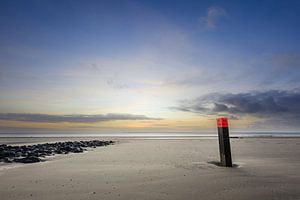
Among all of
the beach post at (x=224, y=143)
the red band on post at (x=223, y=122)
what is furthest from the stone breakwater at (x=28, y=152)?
the red band on post at (x=223, y=122)

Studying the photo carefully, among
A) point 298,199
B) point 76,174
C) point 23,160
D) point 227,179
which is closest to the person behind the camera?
point 298,199

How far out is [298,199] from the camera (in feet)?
17.2

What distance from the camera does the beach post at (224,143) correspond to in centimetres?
995

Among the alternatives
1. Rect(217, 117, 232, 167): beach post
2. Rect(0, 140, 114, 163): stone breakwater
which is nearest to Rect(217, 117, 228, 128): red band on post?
Rect(217, 117, 232, 167): beach post

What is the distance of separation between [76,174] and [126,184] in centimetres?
252

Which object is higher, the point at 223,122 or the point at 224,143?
the point at 223,122

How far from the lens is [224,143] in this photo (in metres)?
10.3

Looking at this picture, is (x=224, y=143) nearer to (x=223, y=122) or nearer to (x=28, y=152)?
(x=223, y=122)

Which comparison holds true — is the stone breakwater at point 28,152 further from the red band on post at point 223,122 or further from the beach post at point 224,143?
the red band on post at point 223,122

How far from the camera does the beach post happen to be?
32.6 ft

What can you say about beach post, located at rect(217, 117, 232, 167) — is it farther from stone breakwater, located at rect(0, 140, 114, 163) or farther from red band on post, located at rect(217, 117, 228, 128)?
stone breakwater, located at rect(0, 140, 114, 163)

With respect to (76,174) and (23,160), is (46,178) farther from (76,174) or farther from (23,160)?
(23,160)

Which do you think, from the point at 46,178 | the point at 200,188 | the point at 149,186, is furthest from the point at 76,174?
the point at 200,188

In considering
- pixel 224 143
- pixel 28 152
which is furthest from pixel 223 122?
pixel 28 152
